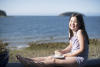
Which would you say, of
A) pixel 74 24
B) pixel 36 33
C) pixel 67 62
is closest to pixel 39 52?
Answer: pixel 74 24

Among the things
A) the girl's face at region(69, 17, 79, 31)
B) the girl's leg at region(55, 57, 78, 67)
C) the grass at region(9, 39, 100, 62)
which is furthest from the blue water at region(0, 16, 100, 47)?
the girl's leg at region(55, 57, 78, 67)

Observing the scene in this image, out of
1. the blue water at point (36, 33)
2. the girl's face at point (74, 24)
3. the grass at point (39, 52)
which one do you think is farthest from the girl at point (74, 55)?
the blue water at point (36, 33)

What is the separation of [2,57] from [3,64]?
11 centimetres

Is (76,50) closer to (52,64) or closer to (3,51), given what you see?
(52,64)

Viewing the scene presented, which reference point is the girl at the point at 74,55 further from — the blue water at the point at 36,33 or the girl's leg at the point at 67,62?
the blue water at the point at 36,33

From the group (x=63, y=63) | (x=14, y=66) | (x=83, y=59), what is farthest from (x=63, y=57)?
(x=14, y=66)

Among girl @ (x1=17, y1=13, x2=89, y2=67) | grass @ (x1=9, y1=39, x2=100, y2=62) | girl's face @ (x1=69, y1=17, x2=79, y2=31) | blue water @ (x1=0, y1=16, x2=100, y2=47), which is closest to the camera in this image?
girl @ (x1=17, y1=13, x2=89, y2=67)

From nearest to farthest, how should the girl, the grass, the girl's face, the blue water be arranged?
the girl, the girl's face, the grass, the blue water

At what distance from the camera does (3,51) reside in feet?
7.11

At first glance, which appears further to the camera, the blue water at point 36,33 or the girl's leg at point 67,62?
the blue water at point 36,33

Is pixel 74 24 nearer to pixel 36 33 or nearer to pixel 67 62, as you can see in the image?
pixel 67 62

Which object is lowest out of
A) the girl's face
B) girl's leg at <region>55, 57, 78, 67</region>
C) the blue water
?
girl's leg at <region>55, 57, 78, 67</region>

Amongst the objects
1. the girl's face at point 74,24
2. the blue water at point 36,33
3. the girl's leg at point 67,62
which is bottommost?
the girl's leg at point 67,62

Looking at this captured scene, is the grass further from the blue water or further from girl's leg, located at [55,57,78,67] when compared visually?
girl's leg, located at [55,57,78,67]
